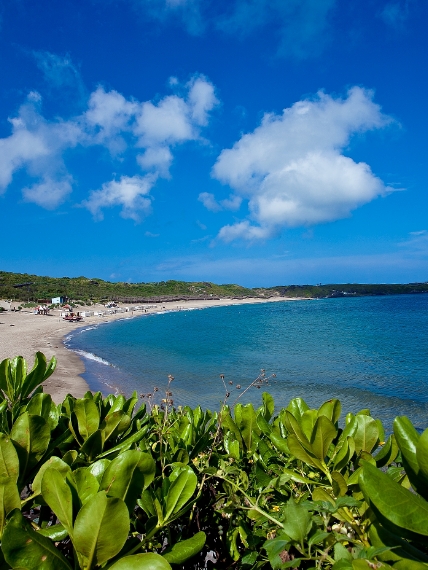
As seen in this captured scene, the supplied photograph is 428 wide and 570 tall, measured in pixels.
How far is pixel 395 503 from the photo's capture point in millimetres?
601

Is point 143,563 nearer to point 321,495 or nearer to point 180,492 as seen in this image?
point 180,492

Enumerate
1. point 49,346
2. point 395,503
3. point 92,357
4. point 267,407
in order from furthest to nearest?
point 49,346 < point 92,357 < point 267,407 < point 395,503

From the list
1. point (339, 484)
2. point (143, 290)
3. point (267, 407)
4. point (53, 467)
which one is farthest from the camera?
point (143, 290)

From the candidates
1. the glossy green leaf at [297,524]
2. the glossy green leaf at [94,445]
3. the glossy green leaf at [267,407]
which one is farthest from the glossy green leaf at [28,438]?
the glossy green leaf at [267,407]

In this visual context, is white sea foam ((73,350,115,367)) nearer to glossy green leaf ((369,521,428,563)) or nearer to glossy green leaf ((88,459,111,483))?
glossy green leaf ((88,459,111,483))

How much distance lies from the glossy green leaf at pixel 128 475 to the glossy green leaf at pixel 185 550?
0.13 m

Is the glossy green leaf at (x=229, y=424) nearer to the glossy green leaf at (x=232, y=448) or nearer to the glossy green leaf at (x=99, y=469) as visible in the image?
the glossy green leaf at (x=232, y=448)

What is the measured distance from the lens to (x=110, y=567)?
682 mm

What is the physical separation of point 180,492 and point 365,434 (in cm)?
57

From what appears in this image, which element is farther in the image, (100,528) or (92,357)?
(92,357)

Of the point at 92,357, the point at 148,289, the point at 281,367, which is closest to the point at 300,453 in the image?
the point at 281,367

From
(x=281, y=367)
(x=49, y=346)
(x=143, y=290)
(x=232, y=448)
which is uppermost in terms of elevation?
(x=143, y=290)

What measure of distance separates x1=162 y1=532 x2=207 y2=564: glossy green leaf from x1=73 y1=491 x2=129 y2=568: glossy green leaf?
14 centimetres

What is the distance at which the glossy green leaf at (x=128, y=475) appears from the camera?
0.79 meters
